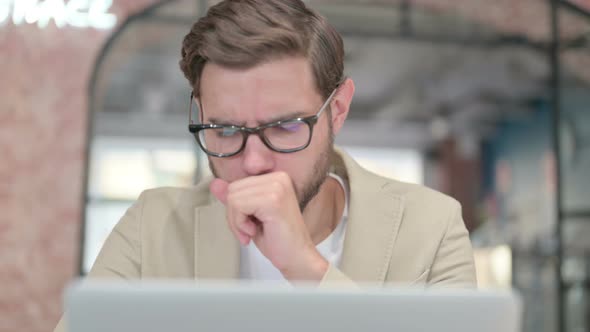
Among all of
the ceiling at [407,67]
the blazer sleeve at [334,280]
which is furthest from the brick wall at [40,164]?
the blazer sleeve at [334,280]

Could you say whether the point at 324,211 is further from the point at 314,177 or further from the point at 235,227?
the point at 235,227

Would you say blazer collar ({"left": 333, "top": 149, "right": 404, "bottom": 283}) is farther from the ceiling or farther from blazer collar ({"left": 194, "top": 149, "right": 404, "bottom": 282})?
the ceiling

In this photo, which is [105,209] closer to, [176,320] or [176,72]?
[176,72]

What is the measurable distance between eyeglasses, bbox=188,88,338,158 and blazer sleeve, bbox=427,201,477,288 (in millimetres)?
375

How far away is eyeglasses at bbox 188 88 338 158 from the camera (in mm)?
1363

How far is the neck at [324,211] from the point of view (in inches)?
64.4

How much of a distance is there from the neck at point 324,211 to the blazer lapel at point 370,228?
69 mm

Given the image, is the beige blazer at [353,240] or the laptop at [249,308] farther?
the beige blazer at [353,240]

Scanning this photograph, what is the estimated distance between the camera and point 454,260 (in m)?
1.51

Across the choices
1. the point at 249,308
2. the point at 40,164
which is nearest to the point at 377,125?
the point at 40,164

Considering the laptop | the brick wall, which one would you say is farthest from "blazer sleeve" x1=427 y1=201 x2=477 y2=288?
the brick wall

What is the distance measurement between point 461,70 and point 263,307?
568 cm

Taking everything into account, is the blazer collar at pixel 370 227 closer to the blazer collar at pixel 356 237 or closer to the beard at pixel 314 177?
the blazer collar at pixel 356 237

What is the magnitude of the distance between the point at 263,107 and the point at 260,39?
0.43 ft
